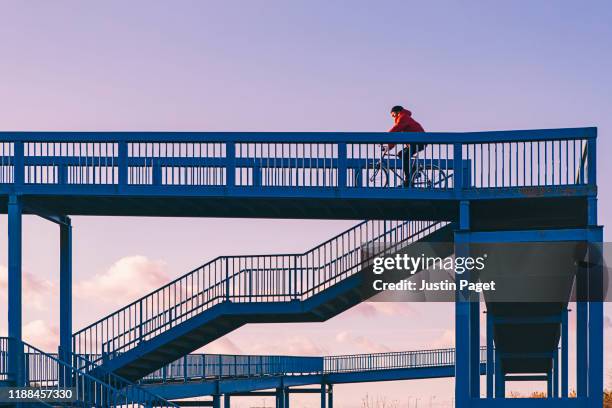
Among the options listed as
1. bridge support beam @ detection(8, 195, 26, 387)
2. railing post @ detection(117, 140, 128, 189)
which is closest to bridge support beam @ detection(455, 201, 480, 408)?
railing post @ detection(117, 140, 128, 189)

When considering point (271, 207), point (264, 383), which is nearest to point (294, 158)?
point (271, 207)

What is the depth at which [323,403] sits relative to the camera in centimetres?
6072

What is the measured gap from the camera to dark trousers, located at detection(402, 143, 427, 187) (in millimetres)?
27042

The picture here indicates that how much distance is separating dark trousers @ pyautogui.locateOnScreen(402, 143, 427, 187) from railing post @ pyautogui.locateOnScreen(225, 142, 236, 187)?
151 inches

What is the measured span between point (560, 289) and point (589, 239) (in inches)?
206

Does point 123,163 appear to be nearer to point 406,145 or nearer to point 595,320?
point 406,145

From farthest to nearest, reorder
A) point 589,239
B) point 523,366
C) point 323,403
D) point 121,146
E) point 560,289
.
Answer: point 323,403 → point 523,366 → point 560,289 → point 121,146 → point 589,239

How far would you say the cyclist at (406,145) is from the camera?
27219mm

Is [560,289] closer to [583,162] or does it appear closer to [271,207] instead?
[583,162]

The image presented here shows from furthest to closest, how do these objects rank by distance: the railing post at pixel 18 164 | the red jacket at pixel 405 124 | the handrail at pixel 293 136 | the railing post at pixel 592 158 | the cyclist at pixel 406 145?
the red jacket at pixel 405 124 < the railing post at pixel 18 164 < the cyclist at pixel 406 145 < the handrail at pixel 293 136 < the railing post at pixel 592 158

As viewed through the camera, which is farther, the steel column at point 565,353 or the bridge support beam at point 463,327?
the steel column at point 565,353

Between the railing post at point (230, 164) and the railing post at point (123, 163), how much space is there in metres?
2.31

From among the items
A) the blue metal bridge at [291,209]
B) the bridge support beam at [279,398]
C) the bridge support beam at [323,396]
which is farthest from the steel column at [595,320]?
the bridge support beam at [323,396]

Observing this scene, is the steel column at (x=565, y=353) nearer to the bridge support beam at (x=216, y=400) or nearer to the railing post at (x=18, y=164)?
the bridge support beam at (x=216, y=400)
